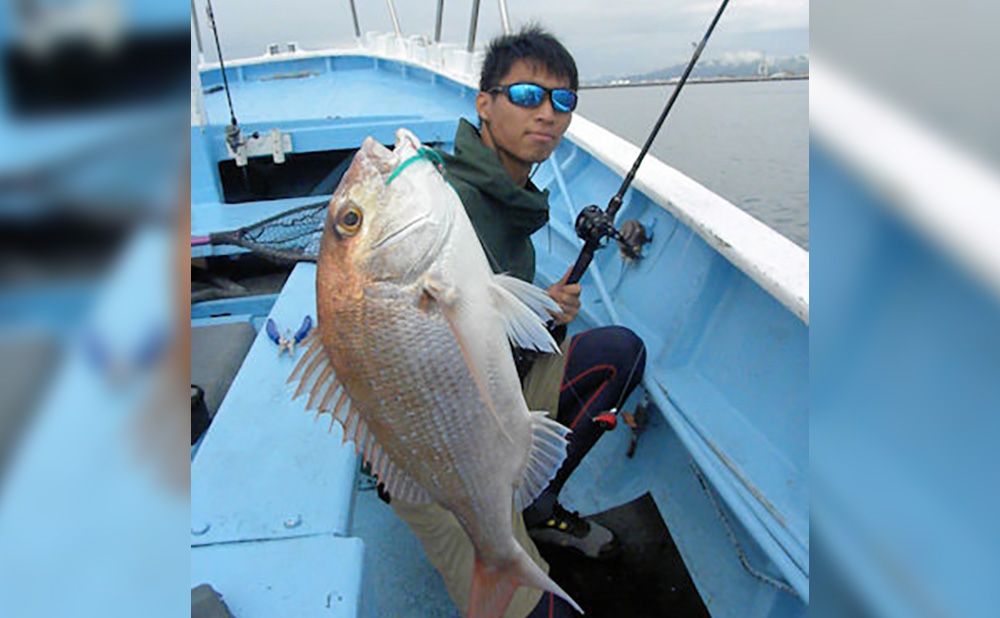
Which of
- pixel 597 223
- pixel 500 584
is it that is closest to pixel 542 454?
pixel 500 584

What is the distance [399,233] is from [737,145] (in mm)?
19289

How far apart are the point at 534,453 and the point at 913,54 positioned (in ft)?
4.69

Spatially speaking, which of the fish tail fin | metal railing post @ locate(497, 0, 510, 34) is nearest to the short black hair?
the fish tail fin

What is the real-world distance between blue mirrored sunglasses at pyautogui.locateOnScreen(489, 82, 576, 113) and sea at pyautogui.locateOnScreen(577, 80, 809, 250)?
4192 mm

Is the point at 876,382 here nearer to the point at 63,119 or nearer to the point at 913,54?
the point at 913,54

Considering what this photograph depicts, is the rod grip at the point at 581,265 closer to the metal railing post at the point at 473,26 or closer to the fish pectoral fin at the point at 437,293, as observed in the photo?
the fish pectoral fin at the point at 437,293

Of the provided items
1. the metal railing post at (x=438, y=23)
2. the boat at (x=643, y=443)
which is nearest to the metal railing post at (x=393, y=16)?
the metal railing post at (x=438, y=23)

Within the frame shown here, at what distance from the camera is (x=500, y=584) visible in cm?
171

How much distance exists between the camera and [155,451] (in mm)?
400

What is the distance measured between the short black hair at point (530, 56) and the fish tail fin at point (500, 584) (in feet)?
5.05

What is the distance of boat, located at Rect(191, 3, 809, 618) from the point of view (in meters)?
1.82

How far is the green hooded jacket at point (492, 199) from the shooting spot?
217 cm

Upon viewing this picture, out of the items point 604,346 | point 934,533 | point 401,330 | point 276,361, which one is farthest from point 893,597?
point 276,361

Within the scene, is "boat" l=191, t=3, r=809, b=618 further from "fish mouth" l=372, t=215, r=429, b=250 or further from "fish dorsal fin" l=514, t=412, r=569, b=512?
"fish mouth" l=372, t=215, r=429, b=250
